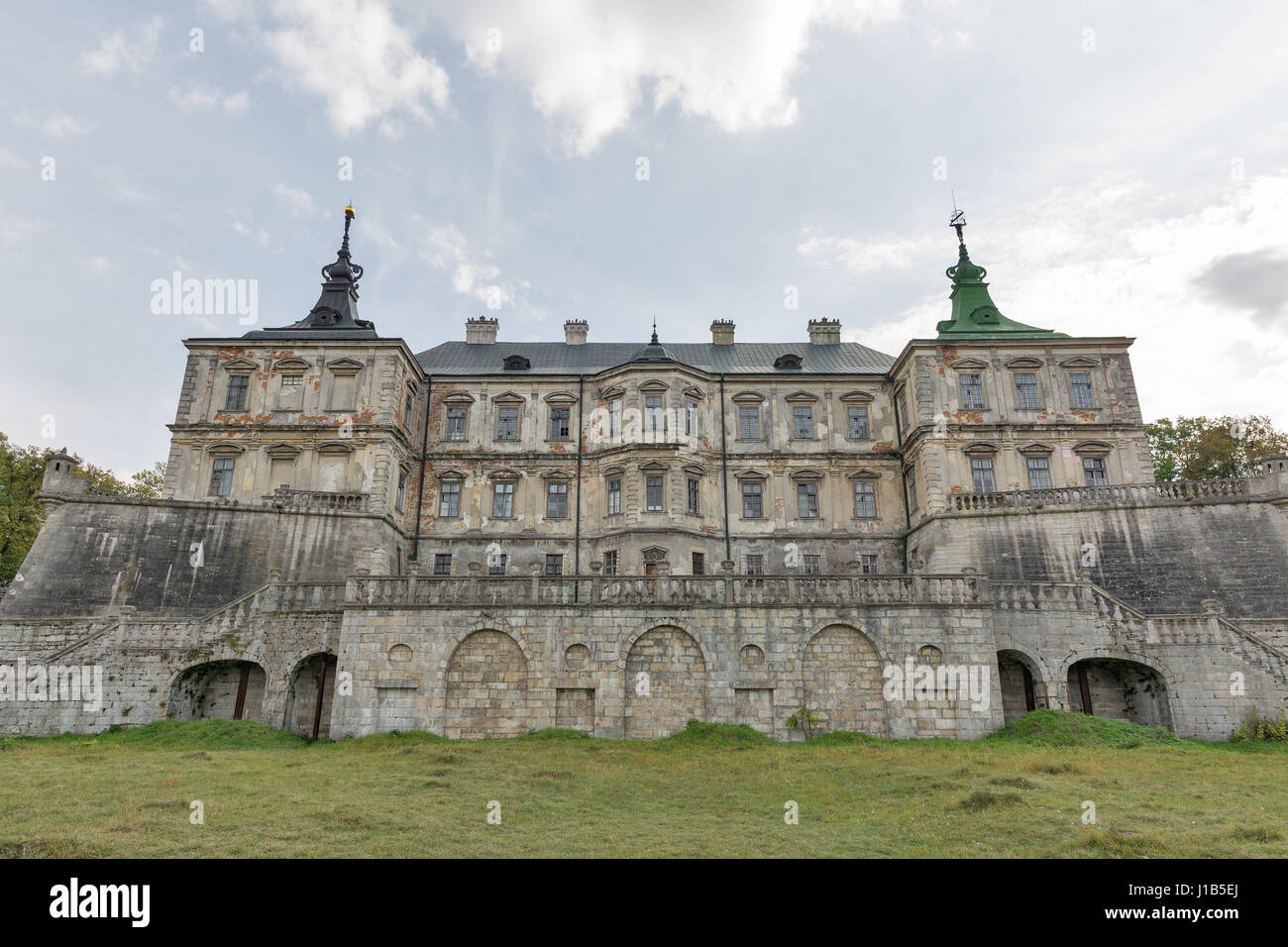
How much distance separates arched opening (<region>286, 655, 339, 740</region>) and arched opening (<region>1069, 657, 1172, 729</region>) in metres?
23.3

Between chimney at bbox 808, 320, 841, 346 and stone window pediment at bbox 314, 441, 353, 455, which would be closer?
stone window pediment at bbox 314, 441, 353, 455

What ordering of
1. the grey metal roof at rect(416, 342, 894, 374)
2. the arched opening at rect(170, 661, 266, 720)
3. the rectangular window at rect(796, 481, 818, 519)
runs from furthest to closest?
the grey metal roof at rect(416, 342, 894, 374), the rectangular window at rect(796, 481, 818, 519), the arched opening at rect(170, 661, 266, 720)

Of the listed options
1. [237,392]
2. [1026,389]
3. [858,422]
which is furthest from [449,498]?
[1026,389]

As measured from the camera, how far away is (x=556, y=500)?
35.9 metres

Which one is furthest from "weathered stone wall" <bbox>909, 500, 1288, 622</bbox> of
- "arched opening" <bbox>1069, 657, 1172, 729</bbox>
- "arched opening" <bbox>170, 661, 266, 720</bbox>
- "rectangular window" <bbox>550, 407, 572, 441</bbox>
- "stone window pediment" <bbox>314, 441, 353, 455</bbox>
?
"stone window pediment" <bbox>314, 441, 353, 455</bbox>

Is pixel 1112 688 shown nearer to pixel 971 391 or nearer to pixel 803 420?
pixel 971 391

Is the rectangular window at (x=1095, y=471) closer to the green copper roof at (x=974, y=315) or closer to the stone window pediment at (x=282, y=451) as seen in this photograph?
the green copper roof at (x=974, y=315)

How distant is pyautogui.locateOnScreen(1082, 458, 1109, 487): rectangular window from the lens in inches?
1281

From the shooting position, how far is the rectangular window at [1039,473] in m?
32.6

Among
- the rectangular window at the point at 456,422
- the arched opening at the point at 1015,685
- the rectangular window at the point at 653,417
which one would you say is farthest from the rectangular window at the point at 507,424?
the arched opening at the point at 1015,685

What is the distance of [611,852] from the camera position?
10.0 m

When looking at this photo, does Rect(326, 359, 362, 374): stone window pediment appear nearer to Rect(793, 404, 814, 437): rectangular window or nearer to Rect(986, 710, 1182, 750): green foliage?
Rect(793, 404, 814, 437): rectangular window
